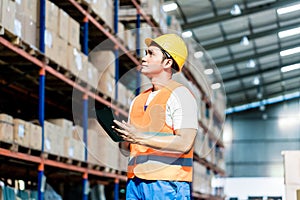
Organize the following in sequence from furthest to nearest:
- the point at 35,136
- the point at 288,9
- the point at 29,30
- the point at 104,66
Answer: the point at 288,9
the point at 104,66
the point at 35,136
the point at 29,30

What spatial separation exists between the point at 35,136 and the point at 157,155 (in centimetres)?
579

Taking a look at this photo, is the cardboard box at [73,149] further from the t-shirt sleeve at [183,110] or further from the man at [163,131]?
the t-shirt sleeve at [183,110]

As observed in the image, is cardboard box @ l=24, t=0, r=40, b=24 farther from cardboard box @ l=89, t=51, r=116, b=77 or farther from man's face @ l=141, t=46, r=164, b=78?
man's face @ l=141, t=46, r=164, b=78

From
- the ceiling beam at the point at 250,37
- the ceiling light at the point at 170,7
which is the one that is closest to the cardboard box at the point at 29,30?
the ceiling light at the point at 170,7

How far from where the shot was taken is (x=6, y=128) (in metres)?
7.77

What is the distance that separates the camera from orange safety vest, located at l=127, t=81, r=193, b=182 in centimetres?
293

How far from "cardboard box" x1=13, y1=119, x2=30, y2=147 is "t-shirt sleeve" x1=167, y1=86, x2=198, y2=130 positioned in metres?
5.31

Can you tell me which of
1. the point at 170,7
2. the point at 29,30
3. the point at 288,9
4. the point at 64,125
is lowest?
the point at 64,125

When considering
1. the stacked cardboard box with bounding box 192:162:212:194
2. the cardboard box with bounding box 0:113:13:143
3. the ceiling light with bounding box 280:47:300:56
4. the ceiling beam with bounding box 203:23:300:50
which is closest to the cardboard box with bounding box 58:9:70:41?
the cardboard box with bounding box 0:113:13:143

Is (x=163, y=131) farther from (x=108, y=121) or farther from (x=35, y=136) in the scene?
(x=35, y=136)

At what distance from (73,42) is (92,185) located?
15.8 ft

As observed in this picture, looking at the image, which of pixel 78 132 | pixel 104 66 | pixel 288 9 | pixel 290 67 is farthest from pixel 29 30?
pixel 290 67

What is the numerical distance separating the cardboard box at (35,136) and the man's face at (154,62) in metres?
5.53

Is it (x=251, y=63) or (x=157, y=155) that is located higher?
(x=251, y=63)
